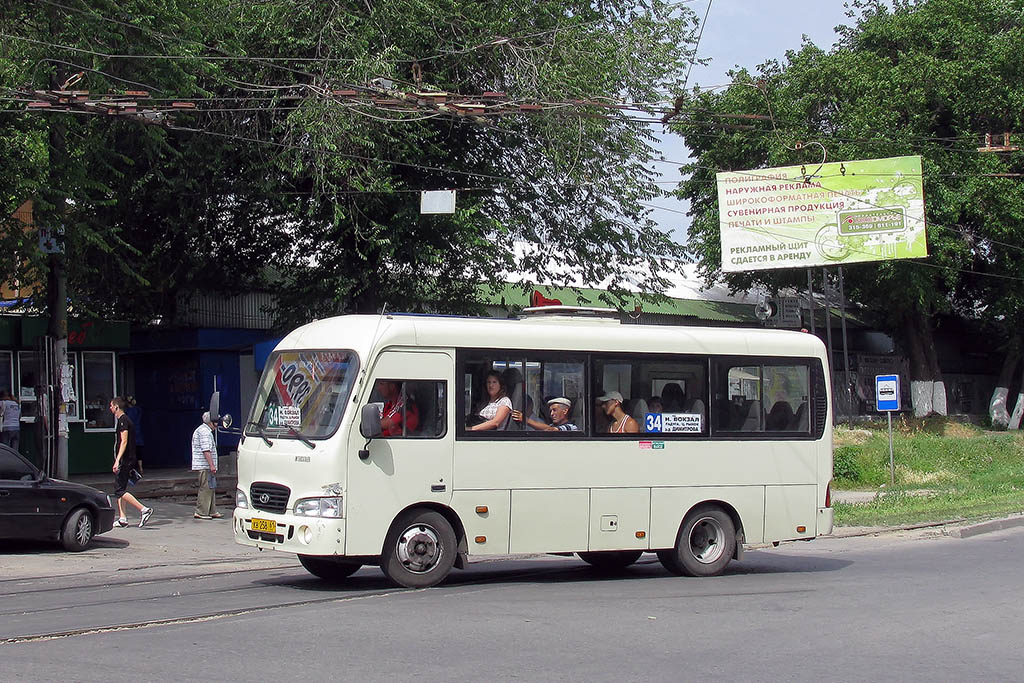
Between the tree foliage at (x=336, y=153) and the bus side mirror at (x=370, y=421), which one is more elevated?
the tree foliage at (x=336, y=153)

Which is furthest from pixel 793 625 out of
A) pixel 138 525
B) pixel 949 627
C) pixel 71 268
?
pixel 71 268

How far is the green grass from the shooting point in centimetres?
2131

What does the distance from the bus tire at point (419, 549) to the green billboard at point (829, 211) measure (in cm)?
1896

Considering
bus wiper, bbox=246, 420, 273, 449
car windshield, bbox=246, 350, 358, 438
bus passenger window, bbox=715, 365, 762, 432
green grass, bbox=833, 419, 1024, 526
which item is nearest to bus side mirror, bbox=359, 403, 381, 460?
car windshield, bbox=246, 350, 358, 438

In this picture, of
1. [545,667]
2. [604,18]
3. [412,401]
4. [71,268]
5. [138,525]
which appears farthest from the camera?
[604,18]

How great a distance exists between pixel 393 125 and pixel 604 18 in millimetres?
7984

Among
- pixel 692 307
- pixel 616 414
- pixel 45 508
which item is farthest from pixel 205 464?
pixel 692 307

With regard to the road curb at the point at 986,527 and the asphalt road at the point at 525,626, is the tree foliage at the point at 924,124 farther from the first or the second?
the asphalt road at the point at 525,626

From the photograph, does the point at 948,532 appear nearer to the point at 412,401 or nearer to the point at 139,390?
the point at 412,401

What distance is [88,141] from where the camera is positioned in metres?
18.0

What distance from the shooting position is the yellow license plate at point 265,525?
11062 millimetres

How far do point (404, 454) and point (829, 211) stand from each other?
19.7 metres

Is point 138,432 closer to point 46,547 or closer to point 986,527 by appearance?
point 46,547

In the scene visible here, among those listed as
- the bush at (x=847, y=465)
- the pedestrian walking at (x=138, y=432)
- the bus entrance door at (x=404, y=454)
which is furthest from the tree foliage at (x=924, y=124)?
the bus entrance door at (x=404, y=454)
